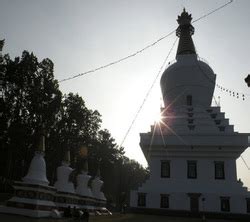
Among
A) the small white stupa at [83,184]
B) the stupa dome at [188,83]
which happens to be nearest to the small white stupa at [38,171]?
the small white stupa at [83,184]

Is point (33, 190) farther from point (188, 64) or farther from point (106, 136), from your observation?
point (106, 136)

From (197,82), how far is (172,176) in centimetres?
1228

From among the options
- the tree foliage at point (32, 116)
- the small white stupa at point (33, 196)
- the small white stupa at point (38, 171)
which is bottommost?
the small white stupa at point (33, 196)

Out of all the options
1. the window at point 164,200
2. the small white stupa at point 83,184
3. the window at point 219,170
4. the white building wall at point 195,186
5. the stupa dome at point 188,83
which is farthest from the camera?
the stupa dome at point 188,83

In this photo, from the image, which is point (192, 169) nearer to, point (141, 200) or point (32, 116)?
point (141, 200)

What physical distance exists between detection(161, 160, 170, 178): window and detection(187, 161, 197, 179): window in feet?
6.56

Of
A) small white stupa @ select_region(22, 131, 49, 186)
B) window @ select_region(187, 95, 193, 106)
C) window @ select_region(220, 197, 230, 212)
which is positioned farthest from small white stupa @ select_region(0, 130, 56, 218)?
window @ select_region(187, 95, 193, 106)

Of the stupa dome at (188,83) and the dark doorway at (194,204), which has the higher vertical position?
the stupa dome at (188,83)

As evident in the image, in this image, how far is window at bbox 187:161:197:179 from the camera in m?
34.9

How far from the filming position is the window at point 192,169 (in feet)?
114

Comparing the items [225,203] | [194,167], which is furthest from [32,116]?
[225,203]

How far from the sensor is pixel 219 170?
34594 mm

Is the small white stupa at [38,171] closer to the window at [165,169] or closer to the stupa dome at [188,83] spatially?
the window at [165,169]

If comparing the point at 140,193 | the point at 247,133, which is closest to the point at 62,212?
the point at 140,193
